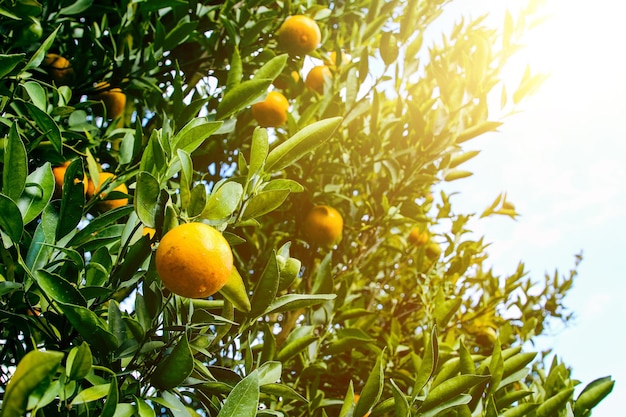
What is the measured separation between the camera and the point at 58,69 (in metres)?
1.58

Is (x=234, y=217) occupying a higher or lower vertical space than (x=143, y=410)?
higher

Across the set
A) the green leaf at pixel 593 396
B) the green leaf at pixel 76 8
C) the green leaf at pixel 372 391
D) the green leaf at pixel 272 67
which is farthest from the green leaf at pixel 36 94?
the green leaf at pixel 593 396

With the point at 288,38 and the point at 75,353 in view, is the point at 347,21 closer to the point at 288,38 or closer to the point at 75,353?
the point at 288,38

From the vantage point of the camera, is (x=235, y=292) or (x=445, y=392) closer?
(x=235, y=292)

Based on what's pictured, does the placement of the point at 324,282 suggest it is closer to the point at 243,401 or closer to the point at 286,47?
the point at 243,401

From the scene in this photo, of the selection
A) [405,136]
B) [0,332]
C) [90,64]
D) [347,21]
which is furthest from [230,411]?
[347,21]

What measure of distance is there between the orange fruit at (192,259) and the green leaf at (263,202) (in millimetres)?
100

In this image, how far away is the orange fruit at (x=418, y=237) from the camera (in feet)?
7.83

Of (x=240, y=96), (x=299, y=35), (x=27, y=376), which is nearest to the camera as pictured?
(x=27, y=376)

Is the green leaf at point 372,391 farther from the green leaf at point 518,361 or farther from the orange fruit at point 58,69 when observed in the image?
the orange fruit at point 58,69

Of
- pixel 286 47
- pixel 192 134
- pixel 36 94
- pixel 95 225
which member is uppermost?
pixel 286 47

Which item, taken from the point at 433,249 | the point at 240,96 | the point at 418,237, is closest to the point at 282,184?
the point at 240,96

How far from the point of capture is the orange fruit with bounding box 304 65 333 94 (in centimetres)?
195

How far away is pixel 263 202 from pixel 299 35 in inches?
40.8
